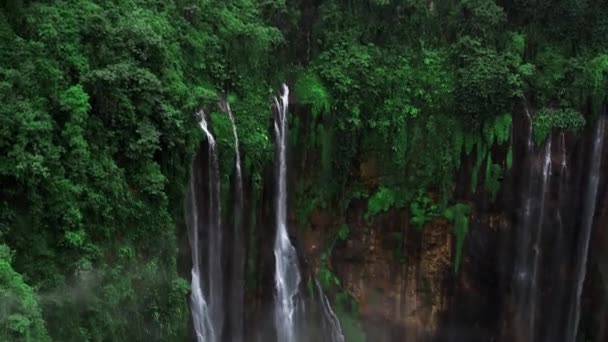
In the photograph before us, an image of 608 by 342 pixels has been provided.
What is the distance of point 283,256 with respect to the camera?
15.6 meters

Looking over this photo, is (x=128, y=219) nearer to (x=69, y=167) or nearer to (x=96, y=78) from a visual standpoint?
Answer: (x=69, y=167)

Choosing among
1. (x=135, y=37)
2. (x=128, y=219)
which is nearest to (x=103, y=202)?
(x=128, y=219)

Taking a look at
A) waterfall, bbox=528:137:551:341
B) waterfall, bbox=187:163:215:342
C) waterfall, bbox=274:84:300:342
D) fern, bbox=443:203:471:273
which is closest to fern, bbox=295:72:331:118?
waterfall, bbox=274:84:300:342

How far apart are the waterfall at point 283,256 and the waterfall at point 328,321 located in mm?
738

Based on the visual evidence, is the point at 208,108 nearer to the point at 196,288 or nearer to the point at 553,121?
the point at 196,288

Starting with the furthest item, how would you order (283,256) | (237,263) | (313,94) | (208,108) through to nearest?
1. (313,94)
2. (283,256)
3. (237,263)
4. (208,108)

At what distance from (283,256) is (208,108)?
3982 mm

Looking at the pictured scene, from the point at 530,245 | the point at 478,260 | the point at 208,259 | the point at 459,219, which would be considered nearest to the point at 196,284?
the point at 208,259

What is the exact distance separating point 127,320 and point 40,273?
1.71m

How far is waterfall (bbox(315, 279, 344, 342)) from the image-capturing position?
16.3 meters

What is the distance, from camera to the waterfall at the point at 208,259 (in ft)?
44.2

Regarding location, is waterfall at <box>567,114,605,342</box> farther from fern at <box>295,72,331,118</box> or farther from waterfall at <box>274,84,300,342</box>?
waterfall at <box>274,84,300,342</box>

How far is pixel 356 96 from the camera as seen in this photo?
1600 cm

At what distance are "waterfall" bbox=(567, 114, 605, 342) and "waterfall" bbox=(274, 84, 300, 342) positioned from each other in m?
6.60
